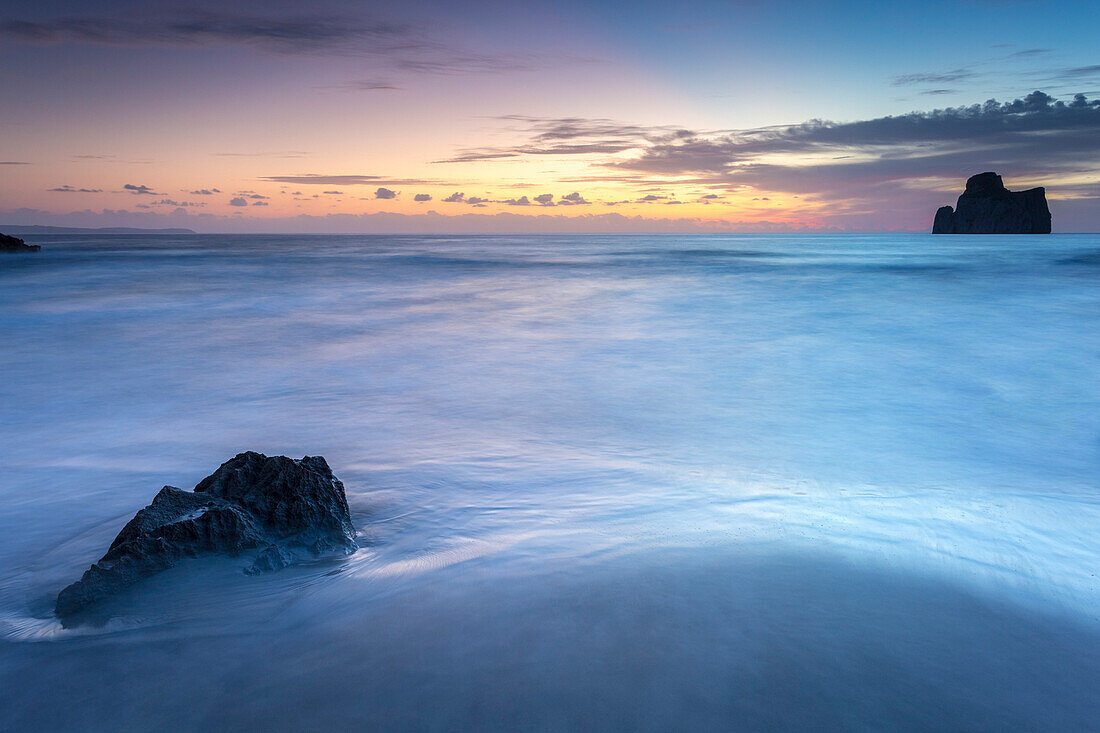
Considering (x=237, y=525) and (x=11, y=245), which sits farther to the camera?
(x=11, y=245)

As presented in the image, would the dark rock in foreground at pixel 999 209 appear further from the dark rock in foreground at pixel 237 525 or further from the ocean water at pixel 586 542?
the dark rock in foreground at pixel 237 525

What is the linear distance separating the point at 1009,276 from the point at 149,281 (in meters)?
29.1

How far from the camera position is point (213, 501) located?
9.86ft

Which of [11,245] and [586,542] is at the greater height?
[11,245]

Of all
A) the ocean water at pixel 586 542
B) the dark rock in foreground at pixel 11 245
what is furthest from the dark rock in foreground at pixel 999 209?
the dark rock in foreground at pixel 11 245

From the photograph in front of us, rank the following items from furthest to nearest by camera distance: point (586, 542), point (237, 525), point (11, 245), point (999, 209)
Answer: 1. point (999, 209)
2. point (11, 245)
3. point (586, 542)
4. point (237, 525)

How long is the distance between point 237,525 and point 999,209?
414ft

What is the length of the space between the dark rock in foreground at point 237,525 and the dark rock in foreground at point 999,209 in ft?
409

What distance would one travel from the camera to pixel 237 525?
292cm

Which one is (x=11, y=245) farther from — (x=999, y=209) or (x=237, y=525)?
(x=999, y=209)

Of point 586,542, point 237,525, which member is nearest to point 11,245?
point 237,525

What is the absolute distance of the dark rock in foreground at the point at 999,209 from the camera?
333ft

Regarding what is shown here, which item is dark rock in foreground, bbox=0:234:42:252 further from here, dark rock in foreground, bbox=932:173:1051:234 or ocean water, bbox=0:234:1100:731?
dark rock in foreground, bbox=932:173:1051:234

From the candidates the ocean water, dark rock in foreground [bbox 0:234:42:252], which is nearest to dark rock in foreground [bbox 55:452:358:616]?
the ocean water
